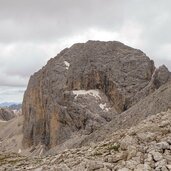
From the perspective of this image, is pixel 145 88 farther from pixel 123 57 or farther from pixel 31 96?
pixel 31 96

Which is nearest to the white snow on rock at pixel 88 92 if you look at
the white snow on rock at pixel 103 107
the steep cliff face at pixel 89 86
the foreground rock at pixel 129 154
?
the steep cliff face at pixel 89 86

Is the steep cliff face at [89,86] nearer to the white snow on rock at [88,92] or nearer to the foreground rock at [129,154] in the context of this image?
the white snow on rock at [88,92]

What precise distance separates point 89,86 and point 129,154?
120498 millimetres

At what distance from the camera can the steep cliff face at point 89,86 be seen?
131125 mm

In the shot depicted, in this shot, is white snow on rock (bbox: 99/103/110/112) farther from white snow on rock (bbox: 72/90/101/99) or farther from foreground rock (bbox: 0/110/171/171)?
foreground rock (bbox: 0/110/171/171)

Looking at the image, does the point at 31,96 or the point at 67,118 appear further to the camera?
the point at 31,96

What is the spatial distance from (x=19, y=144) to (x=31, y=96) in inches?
877

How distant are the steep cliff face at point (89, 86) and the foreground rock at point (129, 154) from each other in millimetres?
92319

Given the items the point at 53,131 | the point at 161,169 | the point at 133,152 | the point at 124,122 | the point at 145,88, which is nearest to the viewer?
the point at 161,169

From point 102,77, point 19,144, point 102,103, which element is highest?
point 102,77

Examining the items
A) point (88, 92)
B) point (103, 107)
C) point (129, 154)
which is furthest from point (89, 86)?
point (129, 154)

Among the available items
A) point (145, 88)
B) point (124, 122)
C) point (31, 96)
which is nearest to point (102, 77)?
point (145, 88)

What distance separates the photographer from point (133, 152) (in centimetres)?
2547

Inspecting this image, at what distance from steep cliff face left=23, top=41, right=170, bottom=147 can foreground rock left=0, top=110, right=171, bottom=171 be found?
92.3m
